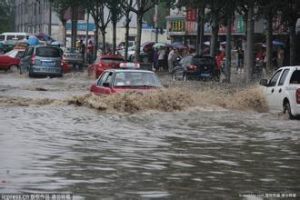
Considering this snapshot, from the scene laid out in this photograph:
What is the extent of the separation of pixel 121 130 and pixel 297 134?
11.9ft

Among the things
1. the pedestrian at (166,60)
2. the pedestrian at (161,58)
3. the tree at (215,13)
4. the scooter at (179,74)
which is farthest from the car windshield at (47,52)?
the pedestrian at (166,60)

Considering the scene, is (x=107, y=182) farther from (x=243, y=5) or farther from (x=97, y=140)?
(x=243, y=5)

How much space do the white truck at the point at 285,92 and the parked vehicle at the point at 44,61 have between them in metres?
21.1

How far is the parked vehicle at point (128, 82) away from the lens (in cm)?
1891

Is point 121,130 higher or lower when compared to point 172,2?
lower

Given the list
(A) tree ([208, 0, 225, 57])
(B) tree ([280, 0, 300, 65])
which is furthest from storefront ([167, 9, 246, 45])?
(B) tree ([280, 0, 300, 65])

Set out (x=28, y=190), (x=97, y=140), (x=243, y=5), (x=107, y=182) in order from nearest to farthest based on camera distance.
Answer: (x=28, y=190)
(x=107, y=182)
(x=97, y=140)
(x=243, y=5)

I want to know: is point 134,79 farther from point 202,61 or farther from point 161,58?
point 161,58

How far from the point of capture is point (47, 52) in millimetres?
39094

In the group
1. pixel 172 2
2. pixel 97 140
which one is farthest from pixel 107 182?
pixel 172 2

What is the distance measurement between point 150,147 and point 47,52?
2722cm

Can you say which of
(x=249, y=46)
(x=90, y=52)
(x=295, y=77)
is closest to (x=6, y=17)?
(x=90, y=52)

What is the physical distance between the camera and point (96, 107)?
63.7 ft

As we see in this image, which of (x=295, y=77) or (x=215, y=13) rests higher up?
(x=215, y=13)
